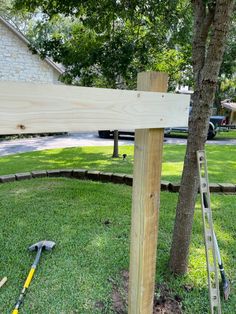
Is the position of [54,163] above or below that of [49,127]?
below

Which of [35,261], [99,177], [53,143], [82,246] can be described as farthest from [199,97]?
[53,143]

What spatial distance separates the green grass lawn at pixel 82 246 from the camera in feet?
6.84

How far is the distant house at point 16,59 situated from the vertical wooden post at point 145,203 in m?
13.1

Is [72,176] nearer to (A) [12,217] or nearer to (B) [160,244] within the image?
(A) [12,217]

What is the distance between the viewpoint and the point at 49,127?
0.99m

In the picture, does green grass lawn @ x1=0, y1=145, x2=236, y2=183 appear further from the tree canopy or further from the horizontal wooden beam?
the horizontal wooden beam

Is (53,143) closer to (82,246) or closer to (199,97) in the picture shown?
(82,246)

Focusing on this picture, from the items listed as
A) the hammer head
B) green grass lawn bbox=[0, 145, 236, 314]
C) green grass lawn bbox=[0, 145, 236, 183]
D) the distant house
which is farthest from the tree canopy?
the distant house

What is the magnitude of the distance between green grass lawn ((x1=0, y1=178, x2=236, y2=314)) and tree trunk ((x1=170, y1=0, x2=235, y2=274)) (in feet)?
1.10

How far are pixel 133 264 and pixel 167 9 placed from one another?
11.2ft

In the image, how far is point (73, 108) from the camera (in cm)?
103

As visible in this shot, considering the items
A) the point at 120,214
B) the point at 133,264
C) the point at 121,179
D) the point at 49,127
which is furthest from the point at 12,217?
the point at 49,127

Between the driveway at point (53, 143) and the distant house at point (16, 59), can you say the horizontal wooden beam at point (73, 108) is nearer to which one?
the driveway at point (53, 143)

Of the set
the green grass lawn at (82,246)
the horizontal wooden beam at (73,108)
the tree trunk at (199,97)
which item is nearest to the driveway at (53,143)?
the green grass lawn at (82,246)
